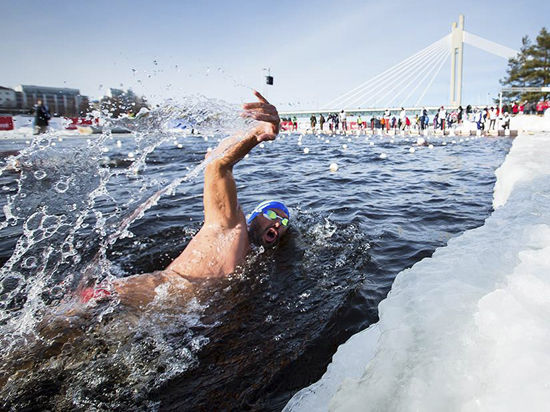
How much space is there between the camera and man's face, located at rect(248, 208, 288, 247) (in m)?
3.52

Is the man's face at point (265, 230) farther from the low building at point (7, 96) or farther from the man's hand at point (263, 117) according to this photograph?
the low building at point (7, 96)

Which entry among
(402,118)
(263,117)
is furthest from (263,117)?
(402,118)

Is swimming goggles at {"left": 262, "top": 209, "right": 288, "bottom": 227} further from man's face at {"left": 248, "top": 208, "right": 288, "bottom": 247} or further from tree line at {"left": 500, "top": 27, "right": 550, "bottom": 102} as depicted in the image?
tree line at {"left": 500, "top": 27, "right": 550, "bottom": 102}

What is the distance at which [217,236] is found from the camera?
2.73 m

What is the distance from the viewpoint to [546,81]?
4153 centimetres

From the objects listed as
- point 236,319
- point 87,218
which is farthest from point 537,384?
point 87,218

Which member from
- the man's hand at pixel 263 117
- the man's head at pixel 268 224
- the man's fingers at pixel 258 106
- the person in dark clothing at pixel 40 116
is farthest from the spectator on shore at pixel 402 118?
the man's fingers at pixel 258 106

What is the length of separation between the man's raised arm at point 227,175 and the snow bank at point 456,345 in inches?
54.9

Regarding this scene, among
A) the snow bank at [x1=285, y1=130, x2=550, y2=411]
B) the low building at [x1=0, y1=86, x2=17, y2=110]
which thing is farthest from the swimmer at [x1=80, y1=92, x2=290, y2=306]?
the low building at [x1=0, y1=86, x2=17, y2=110]

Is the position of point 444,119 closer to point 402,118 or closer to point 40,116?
point 402,118

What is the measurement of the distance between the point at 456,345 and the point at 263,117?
181cm

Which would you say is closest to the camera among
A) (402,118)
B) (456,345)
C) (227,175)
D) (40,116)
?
(456,345)

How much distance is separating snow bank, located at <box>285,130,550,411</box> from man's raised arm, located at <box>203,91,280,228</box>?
140cm

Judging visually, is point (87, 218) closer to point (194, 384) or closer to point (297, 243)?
point (297, 243)
